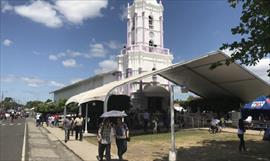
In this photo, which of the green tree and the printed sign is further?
the printed sign

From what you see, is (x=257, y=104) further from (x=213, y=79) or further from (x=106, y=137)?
(x=106, y=137)

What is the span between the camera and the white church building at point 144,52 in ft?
140

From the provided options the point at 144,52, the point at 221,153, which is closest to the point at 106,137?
the point at 221,153

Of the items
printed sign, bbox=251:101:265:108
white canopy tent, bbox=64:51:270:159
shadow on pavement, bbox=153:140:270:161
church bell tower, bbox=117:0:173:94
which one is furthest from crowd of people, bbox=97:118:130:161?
church bell tower, bbox=117:0:173:94

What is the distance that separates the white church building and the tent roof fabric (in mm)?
6357

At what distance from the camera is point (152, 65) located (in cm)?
4756

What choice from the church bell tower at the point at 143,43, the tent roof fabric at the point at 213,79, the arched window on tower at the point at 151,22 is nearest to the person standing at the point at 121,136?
the tent roof fabric at the point at 213,79

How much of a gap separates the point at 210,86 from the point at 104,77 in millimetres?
30053

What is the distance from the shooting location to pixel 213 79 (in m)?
33.1

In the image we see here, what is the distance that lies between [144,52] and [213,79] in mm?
15287

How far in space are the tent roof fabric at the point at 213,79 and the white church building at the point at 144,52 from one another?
6.36 metres

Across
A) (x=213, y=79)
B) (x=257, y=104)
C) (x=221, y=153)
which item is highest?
(x=213, y=79)

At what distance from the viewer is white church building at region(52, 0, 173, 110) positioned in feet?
140

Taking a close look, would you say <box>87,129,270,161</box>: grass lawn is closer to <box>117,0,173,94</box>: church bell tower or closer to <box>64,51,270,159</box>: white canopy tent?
<box>64,51,270,159</box>: white canopy tent
